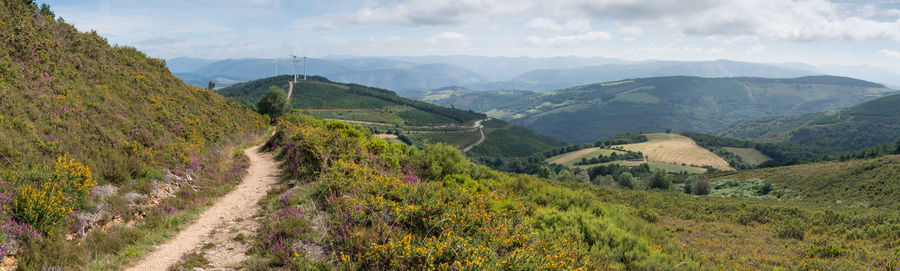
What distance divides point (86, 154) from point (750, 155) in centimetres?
23025

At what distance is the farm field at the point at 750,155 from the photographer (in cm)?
17061

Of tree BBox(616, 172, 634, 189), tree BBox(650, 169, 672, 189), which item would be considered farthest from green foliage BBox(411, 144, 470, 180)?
tree BBox(650, 169, 672, 189)

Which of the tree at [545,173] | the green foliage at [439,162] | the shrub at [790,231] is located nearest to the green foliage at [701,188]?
the tree at [545,173]

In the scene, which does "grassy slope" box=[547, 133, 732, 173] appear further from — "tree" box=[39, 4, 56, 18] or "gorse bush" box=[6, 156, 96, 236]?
"gorse bush" box=[6, 156, 96, 236]

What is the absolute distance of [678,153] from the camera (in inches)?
6486

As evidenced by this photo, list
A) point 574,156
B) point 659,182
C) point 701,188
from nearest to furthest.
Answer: point 701,188
point 659,182
point 574,156

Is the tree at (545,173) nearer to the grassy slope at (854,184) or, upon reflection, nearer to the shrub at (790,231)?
the grassy slope at (854,184)

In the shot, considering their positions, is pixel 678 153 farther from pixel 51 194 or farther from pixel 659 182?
pixel 51 194

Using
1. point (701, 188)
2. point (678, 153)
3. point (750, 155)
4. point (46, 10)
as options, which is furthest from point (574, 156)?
point (46, 10)

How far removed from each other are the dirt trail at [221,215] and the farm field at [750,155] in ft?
672

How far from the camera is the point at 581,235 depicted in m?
11.2

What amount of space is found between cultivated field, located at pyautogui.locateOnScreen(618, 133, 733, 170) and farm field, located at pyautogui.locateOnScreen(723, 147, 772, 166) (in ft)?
59.7

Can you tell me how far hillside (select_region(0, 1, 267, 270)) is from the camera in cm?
795

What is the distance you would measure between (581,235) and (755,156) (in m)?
221
